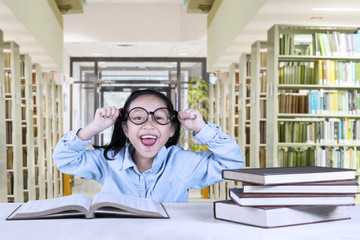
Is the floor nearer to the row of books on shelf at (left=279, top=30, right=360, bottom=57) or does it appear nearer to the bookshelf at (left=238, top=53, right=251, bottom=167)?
the bookshelf at (left=238, top=53, right=251, bottom=167)

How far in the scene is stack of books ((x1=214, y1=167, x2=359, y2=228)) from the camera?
1.13 meters

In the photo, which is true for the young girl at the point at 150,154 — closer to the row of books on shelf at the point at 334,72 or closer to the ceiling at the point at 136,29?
the row of books on shelf at the point at 334,72

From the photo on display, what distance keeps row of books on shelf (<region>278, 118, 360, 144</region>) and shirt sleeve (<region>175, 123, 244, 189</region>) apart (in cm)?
336

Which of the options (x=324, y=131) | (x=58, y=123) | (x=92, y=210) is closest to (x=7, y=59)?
(x=58, y=123)

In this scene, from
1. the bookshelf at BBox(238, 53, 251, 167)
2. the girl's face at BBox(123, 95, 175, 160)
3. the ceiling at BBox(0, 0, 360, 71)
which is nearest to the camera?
the girl's face at BBox(123, 95, 175, 160)

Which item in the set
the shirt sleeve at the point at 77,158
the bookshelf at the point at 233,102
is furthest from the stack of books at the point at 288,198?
the bookshelf at the point at 233,102

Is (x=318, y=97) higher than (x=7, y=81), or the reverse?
(x=7, y=81)

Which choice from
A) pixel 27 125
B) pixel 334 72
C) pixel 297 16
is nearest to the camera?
pixel 297 16


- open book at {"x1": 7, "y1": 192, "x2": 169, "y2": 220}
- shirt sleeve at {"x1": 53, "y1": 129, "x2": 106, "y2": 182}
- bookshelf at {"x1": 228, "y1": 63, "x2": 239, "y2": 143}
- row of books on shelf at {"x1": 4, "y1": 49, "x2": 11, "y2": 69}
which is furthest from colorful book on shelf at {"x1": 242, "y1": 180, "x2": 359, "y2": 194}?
bookshelf at {"x1": 228, "y1": 63, "x2": 239, "y2": 143}

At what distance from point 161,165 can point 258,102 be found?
430 cm

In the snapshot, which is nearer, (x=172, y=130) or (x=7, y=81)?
(x=172, y=130)

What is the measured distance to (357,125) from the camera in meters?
5.00

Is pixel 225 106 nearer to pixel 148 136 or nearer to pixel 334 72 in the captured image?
pixel 334 72

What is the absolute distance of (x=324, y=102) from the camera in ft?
Answer: 16.5
